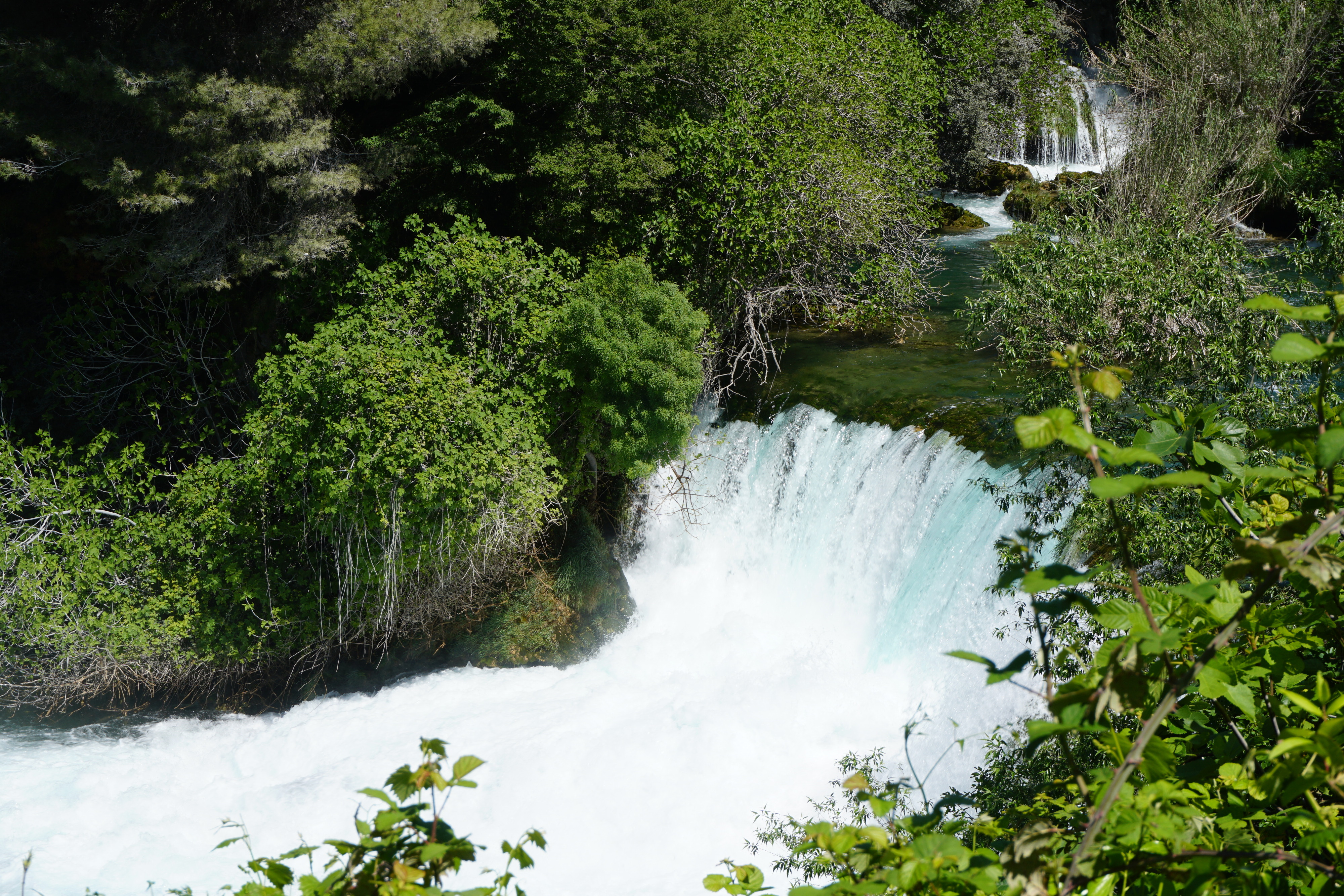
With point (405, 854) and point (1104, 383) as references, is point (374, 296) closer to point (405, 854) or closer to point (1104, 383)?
point (405, 854)

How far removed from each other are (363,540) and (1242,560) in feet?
27.3

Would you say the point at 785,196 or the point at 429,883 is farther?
the point at 785,196

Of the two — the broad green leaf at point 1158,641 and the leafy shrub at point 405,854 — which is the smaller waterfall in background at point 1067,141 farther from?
the leafy shrub at point 405,854

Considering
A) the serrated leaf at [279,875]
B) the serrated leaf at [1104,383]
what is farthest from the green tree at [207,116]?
the serrated leaf at [1104,383]

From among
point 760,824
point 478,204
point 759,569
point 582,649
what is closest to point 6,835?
point 582,649

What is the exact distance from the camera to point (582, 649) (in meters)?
9.82

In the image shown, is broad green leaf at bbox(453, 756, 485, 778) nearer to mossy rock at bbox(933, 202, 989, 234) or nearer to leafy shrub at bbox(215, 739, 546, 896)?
leafy shrub at bbox(215, 739, 546, 896)

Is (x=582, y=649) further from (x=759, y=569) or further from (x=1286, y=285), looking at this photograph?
(x=1286, y=285)

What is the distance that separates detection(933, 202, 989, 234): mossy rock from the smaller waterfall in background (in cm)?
271

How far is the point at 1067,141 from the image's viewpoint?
20.3 m

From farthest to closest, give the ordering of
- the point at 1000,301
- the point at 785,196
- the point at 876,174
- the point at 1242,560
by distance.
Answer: the point at 876,174 < the point at 785,196 < the point at 1000,301 < the point at 1242,560

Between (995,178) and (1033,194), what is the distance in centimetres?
319

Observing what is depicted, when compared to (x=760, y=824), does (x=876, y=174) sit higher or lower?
higher

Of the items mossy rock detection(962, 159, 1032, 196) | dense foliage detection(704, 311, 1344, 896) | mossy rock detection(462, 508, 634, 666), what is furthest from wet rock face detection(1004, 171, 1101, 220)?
dense foliage detection(704, 311, 1344, 896)
